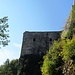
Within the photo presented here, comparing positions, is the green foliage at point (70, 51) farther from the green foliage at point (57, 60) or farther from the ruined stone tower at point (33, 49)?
the ruined stone tower at point (33, 49)

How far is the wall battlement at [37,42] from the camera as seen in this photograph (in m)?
45.2

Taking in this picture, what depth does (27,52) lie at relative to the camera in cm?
4503

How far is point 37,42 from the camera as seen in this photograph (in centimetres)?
4616

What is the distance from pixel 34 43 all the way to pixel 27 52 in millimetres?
2056

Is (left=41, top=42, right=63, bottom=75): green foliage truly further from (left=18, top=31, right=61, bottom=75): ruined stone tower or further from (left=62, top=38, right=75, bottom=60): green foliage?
(left=18, top=31, right=61, bottom=75): ruined stone tower

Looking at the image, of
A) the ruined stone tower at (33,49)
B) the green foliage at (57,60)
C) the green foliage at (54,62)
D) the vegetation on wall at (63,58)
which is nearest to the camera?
the vegetation on wall at (63,58)

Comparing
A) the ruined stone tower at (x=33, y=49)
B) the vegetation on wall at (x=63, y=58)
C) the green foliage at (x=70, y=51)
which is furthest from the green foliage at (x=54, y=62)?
the ruined stone tower at (x=33, y=49)

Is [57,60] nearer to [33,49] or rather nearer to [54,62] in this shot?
[54,62]

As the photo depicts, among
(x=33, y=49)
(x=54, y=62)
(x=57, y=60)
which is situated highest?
(x=33, y=49)

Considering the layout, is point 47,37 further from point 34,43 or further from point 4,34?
point 4,34

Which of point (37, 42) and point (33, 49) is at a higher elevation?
point (37, 42)

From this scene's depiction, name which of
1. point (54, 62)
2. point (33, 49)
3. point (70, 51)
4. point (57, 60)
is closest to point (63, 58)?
point (70, 51)

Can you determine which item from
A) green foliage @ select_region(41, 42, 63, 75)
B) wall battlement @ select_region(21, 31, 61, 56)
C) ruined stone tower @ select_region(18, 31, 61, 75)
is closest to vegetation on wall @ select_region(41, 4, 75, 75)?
green foliage @ select_region(41, 42, 63, 75)

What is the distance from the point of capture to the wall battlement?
45188 millimetres
